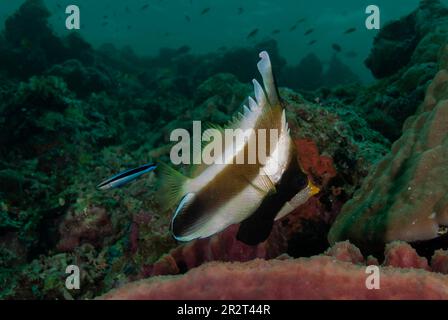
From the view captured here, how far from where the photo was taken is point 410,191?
8.08 feet

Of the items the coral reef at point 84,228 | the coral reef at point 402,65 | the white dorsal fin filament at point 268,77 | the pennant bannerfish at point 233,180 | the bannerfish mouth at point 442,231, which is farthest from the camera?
the coral reef at point 402,65

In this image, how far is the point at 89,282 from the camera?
3877 mm

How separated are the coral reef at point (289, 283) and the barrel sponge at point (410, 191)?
29.7 inches

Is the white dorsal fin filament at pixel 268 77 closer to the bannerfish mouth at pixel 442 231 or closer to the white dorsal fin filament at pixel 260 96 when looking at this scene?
the white dorsal fin filament at pixel 260 96

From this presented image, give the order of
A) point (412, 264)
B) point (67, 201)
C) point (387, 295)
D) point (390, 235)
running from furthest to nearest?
point (67, 201)
point (390, 235)
point (412, 264)
point (387, 295)

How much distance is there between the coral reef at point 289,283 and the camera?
1.58 m

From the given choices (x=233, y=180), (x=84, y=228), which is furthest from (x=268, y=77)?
(x=84, y=228)

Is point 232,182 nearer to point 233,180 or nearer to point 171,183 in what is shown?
point 233,180

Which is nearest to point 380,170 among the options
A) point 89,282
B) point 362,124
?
point 362,124

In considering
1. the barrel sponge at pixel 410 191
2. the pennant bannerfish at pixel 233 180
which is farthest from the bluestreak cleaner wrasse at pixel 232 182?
the barrel sponge at pixel 410 191

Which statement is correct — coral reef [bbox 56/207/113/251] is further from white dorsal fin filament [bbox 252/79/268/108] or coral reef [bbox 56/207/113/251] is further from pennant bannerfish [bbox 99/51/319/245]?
white dorsal fin filament [bbox 252/79/268/108]

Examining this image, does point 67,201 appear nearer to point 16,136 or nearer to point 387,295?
point 16,136

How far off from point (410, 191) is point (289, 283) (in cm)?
130
